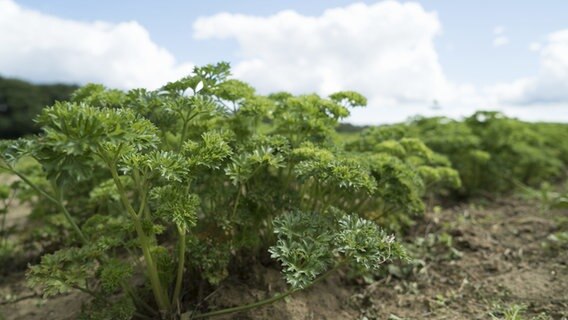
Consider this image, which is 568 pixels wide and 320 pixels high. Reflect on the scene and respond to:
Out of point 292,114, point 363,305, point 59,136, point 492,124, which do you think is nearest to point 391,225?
point 363,305

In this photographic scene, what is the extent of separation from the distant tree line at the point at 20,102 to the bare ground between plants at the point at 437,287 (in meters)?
19.7

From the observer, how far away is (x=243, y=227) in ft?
8.49

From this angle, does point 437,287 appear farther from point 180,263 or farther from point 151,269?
point 151,269

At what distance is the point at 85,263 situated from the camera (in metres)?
2.34

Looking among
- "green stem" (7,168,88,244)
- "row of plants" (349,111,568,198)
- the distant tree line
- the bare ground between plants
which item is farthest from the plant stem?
the distant tree line

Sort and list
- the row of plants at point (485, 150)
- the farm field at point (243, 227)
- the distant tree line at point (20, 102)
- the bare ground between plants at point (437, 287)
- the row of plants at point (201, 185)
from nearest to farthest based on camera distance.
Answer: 1. the row of plants at point (201, 185)
2. the farm field at point (243, 227)
3. the bare ground between plants at point (437, 287)
4. the row of plants at point (485, 150)
5. the distant tree line at point (20, 102)

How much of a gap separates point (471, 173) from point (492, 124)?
759mm

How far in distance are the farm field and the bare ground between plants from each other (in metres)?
0.01

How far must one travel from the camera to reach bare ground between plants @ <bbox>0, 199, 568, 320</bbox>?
2.70 m

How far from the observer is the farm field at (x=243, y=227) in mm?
1878

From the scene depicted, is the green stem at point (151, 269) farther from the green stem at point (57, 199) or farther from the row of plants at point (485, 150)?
the row of plants at point (485, 150)

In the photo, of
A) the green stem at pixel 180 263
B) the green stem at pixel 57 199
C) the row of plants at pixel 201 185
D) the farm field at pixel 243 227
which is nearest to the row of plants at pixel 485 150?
→ the farm field at pixel 243 227

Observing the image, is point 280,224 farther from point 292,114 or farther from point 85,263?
point 85,263

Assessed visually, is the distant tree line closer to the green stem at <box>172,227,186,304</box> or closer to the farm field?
the farm field
